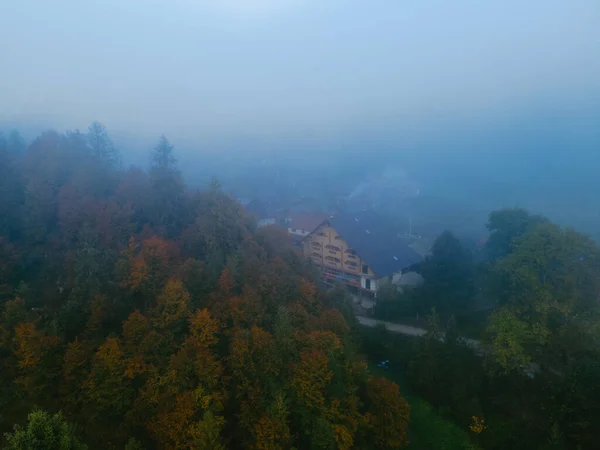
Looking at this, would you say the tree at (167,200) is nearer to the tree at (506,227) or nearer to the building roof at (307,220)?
the building roof at (307,220)

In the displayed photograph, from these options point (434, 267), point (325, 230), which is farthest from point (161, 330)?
point (325, 230)

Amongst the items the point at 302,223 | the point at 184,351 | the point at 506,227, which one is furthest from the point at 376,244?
the point at 184,351

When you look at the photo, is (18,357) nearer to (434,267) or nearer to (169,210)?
(169,210)

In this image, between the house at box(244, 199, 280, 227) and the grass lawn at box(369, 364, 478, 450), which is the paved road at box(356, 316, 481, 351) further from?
the house at box(244, 199, 280, 227)

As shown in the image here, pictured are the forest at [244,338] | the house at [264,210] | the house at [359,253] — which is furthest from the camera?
the house at [264,210]

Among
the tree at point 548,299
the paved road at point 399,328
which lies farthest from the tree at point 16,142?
the tree at point 548,299

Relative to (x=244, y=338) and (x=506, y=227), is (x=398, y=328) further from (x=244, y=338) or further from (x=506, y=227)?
(x=244, y=338)

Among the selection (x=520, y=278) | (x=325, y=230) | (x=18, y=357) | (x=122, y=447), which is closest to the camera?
(x=122, y=447)
